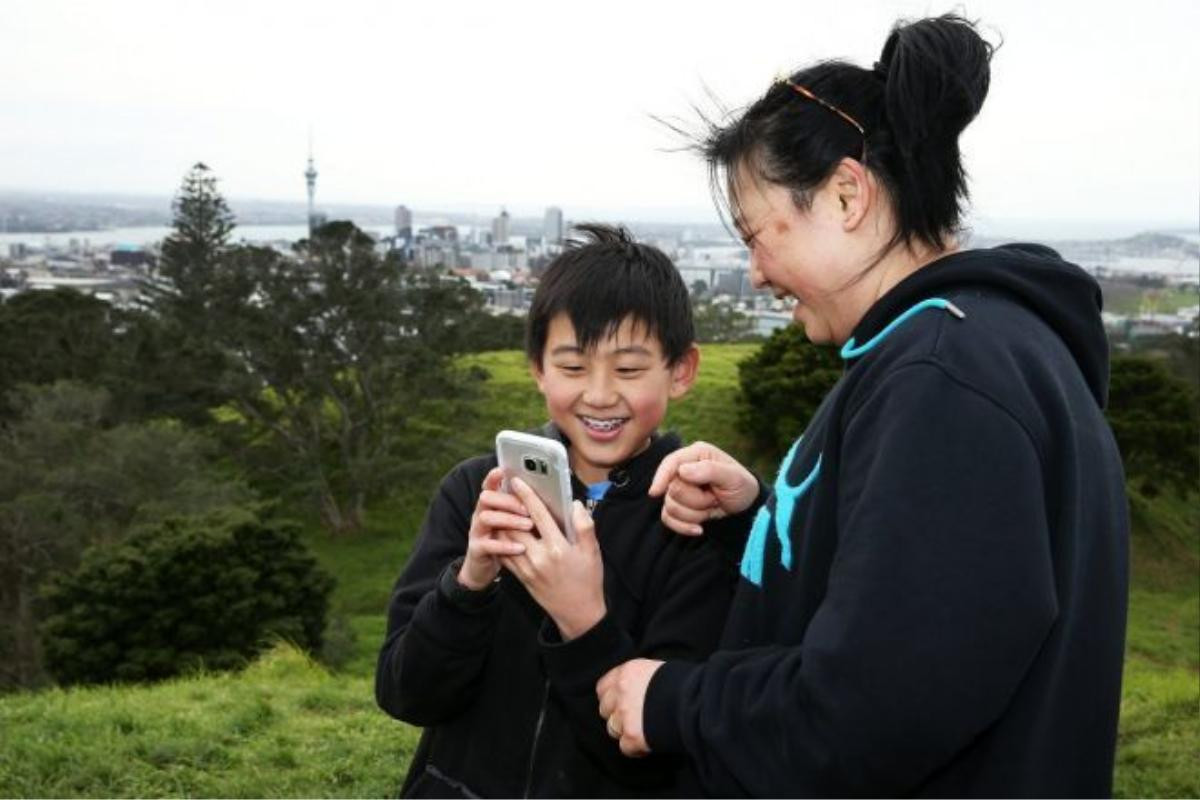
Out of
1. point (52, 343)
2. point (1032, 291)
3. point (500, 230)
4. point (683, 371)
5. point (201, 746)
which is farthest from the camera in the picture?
→ point (500, 230)

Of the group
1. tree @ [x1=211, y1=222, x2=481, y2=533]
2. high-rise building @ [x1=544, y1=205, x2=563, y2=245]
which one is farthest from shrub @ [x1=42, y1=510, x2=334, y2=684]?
tree @ [x1=211, y1=222, x2=481, y2=533]

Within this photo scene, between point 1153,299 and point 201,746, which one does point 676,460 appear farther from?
point 1153,299

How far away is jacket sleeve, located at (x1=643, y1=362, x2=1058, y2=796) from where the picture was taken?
1092mm

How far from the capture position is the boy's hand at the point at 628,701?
4.56 ft

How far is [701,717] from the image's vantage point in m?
1.29

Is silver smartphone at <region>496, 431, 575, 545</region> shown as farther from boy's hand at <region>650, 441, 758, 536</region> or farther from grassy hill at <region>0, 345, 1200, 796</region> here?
grassy hill at <region>0, 345, 1200, 796</region>

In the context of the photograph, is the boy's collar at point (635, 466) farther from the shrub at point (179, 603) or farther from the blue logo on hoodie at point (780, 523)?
the shrub at point (179, 603)

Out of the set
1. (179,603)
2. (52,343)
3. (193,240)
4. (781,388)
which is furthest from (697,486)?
(193,240)

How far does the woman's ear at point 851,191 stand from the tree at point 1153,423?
2072 cm

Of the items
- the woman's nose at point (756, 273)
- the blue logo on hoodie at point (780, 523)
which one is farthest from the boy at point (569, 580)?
the woman's nose at point (756, 273)

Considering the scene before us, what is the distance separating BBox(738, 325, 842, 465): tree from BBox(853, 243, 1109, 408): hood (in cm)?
1900

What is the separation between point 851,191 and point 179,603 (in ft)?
35.0

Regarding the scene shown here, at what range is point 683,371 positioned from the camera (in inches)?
82.5

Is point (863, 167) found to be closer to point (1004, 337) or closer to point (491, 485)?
point (1004, 337)
